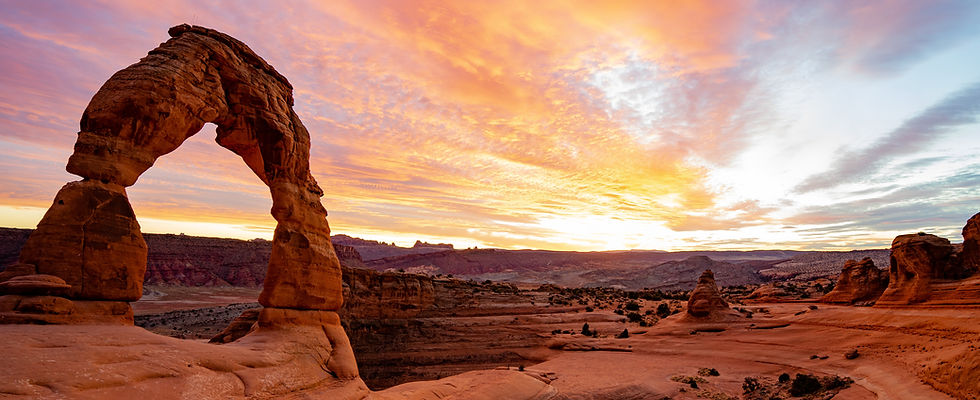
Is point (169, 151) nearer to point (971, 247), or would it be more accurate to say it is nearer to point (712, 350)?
point (712, 350)

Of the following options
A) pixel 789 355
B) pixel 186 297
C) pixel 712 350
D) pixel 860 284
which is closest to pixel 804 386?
pixel 789 355

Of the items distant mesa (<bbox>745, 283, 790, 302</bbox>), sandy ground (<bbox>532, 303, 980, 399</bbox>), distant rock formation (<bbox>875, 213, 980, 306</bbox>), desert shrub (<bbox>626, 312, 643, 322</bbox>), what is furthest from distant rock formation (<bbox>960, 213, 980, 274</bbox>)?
desert shrub (<bbox>626, 312, 643, 322</bbox>)

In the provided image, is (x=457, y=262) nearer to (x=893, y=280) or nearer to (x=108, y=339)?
(x=893, y=280)

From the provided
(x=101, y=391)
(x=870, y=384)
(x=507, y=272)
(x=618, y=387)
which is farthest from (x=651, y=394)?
(x=507, y=272)

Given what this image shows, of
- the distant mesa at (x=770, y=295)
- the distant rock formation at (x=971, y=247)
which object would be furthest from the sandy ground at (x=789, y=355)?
the distant mesa at (x=770, y=295)

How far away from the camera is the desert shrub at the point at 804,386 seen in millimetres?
16234

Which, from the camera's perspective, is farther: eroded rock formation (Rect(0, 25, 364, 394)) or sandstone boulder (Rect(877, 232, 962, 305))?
sandstone boulder (Rect(877, 232, 962, 305))

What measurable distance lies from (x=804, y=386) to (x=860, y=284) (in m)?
17.7

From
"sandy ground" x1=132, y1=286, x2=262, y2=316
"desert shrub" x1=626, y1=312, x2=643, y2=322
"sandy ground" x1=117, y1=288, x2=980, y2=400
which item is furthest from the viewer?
"sandy ground" x1=132, y1=286, x2=262, y2=316

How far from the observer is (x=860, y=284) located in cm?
2872

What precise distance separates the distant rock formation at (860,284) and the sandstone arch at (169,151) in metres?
32.8

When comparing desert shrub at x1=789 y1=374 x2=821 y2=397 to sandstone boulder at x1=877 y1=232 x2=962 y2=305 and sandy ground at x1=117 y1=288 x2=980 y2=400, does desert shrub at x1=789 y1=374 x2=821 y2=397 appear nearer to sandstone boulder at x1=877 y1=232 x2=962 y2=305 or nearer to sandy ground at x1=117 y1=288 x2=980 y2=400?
sandy ground at x1=117 y1=288 x2=980 y2=400

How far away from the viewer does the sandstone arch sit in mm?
7918

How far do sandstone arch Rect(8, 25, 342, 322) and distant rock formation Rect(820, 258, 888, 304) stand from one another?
3278 cm
